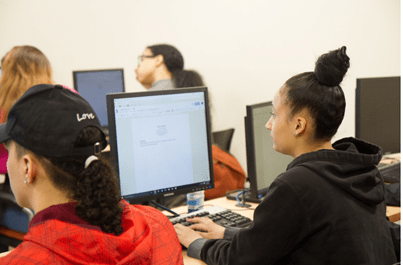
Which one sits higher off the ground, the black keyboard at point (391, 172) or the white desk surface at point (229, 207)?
the black keyboard at point (391, 172)

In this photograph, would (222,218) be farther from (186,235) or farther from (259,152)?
(259,152)

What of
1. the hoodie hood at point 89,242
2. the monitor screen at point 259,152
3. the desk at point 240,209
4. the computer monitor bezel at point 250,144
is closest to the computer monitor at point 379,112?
the desk at point 240,209

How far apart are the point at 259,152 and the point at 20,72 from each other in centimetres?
153

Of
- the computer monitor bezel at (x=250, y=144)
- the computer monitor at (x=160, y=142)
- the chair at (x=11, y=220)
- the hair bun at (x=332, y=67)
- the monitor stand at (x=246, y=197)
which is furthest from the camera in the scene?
the chair at (x=11, y=220)

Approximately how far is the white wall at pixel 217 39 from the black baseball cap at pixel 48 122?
9.51 feet

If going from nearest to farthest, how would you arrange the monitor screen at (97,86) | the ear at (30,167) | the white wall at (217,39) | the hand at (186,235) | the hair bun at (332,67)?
the ear at (30,167) → the hair bun at (332,67) → the hand at (186,235) → the monitor screen at (97,86) → the white wall at (217,39)

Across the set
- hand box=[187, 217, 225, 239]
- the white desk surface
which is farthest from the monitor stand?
hand box=[187, 217, 225, 239]

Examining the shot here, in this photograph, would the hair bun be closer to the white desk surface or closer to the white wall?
the white desk surface

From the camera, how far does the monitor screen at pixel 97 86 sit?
3.38m

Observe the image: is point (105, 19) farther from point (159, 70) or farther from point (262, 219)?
point (262, 219)

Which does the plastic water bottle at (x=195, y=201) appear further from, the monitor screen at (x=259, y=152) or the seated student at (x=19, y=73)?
the seated student at (x=19, y=73)

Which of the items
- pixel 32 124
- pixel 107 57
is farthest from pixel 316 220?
pixel 107 57

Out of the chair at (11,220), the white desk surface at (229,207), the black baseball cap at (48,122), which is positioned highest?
the black baseball cap at (48,122)

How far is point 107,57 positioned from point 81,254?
3.14 meters
